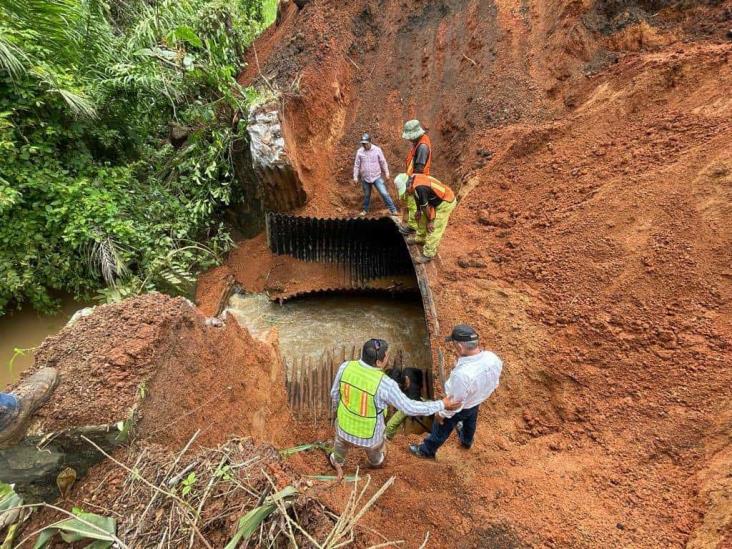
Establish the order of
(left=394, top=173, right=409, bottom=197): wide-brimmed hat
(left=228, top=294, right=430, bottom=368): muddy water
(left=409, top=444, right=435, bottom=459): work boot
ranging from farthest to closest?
1. (left=228, top=294, right=430, bottom=368): muddy water
2. (left=394, top=173, right=409, bottom=197): wide-brimmed hat
3. (left=409, top=444, right=435, bottom=459): work boot

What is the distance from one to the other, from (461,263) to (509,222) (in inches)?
42.4

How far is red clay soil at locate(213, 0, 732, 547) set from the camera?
3.02 metres

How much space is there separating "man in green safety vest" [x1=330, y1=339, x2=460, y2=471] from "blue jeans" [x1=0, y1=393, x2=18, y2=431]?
7.04 feet

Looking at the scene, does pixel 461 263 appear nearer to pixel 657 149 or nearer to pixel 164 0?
→ pixel 657 149

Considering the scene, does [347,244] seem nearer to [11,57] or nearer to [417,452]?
[417,452]

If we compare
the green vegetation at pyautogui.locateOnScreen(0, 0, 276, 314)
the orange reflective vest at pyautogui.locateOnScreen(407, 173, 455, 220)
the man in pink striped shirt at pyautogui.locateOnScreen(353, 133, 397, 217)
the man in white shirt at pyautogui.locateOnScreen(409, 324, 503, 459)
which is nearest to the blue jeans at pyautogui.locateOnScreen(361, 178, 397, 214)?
the man in pink striped shirt at pyautogui.locateOnScreen(353, 133, 397, 217)

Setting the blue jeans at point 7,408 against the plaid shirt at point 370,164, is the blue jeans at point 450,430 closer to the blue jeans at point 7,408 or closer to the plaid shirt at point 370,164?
the blue jeans at point 7,408

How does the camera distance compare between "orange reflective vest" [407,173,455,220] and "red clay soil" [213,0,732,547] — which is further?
"orange reflective vest" [407,173,455,220]

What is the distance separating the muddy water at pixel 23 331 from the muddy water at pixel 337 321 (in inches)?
118

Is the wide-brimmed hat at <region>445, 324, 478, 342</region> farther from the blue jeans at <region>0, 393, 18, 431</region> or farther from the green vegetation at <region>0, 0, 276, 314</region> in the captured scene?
the green vegetation at <region>0, 0, 276, 314</region>

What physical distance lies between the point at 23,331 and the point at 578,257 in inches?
349

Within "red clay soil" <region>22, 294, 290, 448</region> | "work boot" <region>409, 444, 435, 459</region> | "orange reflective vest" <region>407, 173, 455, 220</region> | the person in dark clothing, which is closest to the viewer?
"red clay soil" <region>22, 294, 290, 448</region>

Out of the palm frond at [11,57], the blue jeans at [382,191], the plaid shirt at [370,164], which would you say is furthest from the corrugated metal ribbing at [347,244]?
the palm frond at [11,57]

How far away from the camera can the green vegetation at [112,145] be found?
227 inches
